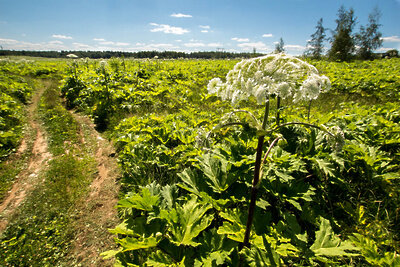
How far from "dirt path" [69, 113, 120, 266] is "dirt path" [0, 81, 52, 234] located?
5.28ft

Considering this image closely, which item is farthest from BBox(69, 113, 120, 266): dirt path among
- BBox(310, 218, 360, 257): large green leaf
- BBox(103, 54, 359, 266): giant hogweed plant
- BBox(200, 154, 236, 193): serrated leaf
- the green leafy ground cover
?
BBox(310, 218, 360, 257): large green leaf

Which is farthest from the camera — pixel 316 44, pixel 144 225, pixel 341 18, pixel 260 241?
pixel 316 44

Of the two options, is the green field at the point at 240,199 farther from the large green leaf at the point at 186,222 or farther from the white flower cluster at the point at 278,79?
the white flower cluster at the point at 278,79

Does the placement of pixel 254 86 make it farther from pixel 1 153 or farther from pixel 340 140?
pixel 1 153

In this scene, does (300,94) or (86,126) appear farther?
(86,126)

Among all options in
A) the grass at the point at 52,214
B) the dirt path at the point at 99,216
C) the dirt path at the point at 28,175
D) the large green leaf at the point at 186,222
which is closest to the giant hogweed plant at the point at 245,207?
the large green leaf at the point at 186,222

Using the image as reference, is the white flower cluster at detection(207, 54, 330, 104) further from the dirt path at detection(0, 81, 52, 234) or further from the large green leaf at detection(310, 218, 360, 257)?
the dirt path at detection(0, 81, 52, 234)

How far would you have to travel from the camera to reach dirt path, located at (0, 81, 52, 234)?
175 inches

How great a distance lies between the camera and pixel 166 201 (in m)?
2.94

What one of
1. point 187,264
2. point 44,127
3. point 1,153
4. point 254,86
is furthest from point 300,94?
point 44,127

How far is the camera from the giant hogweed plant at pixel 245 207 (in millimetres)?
1501

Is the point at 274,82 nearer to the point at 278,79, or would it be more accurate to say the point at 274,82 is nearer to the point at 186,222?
the point at 278,79

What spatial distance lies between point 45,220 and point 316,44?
61.1 meters

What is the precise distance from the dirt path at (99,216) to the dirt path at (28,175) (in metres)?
1.61
